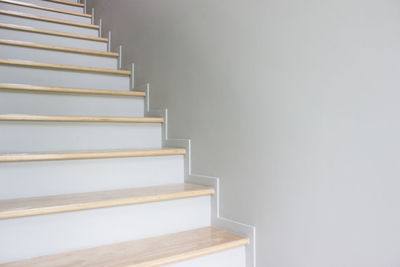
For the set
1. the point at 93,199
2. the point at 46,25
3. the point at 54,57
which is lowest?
the point at 93,199

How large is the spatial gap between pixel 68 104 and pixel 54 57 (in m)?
0.70

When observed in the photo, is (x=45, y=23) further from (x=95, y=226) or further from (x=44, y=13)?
(x=95, y=226)

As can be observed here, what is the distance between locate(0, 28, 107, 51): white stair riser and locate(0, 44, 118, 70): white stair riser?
0.95 feet

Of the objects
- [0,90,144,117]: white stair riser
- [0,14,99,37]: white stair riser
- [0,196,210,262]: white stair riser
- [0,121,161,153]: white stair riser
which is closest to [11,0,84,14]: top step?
[0,14,99,37]: white stair riser

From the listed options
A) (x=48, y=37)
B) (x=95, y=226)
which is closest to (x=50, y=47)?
(x=48, y=37)

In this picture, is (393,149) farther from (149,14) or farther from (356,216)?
(149,14)

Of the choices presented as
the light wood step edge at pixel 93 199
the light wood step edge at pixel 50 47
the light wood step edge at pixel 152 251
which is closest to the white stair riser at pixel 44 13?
the light wood step edge at pixel 50 47

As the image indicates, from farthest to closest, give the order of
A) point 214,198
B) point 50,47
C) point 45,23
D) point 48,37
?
point 45,23 → point 48,37 → point 50,47 → point 214,198

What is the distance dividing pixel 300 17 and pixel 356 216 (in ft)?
2.44

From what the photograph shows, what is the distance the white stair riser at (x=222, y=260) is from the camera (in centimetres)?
126

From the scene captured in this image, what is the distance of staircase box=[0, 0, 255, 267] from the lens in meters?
1.19

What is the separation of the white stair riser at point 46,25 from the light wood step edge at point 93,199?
2.02 metres

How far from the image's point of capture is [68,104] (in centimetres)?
192

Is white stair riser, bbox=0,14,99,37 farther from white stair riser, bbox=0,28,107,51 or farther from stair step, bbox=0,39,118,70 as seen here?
stair step, bbox=0,39,118,70
